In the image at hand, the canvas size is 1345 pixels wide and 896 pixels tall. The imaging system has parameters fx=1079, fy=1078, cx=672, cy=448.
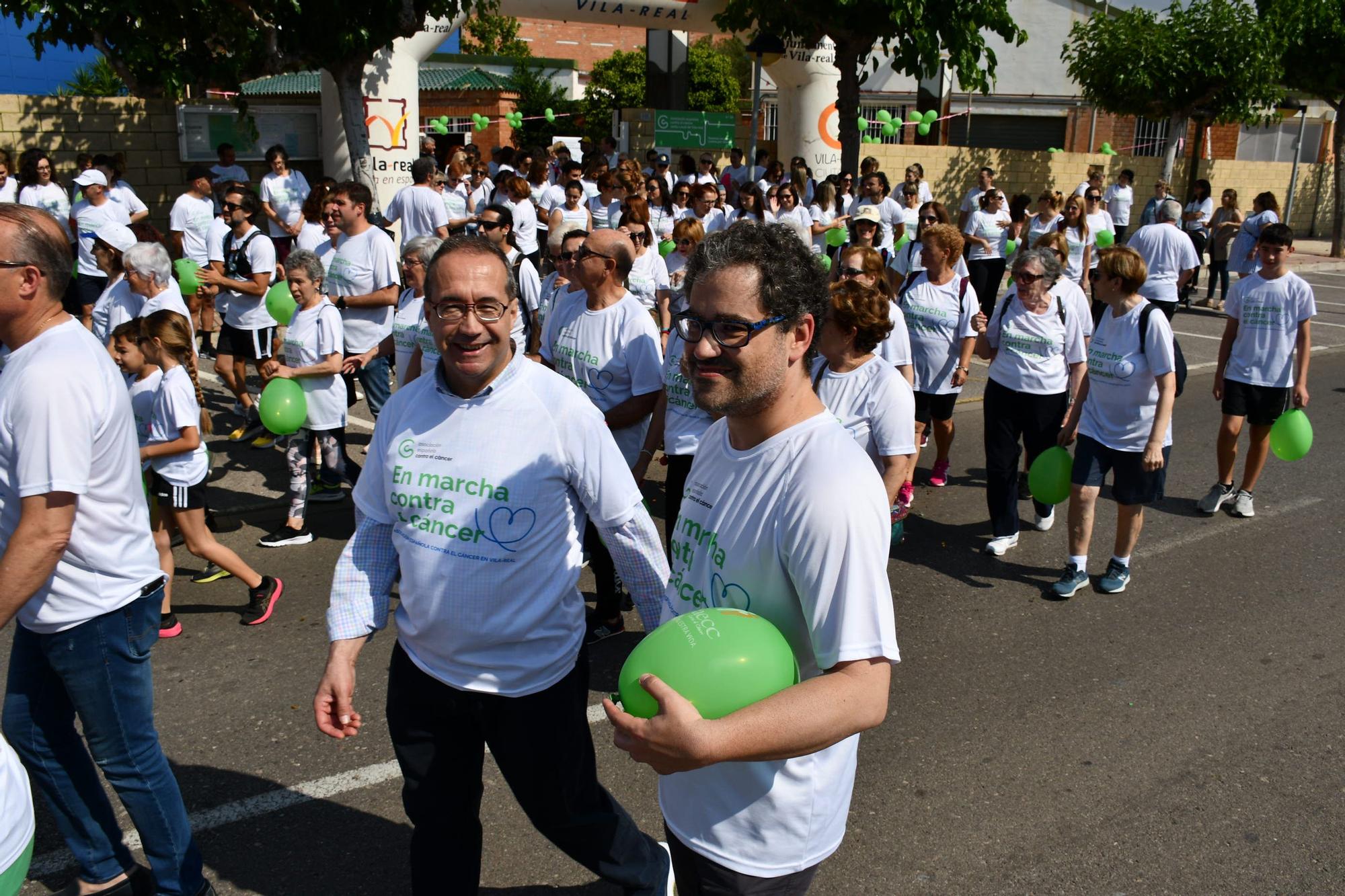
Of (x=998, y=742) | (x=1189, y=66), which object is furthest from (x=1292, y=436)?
(x=1189, y=66)

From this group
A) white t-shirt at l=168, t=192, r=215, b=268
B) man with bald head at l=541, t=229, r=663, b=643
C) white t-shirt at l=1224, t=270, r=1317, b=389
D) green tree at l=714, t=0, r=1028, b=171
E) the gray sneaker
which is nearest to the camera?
man with bald head at l=541, t=229, r=663, b=643

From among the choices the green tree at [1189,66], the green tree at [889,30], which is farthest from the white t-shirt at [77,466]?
the green tree at [1189,66]

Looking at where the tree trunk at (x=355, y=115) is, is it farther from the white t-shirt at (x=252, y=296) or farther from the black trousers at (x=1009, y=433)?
the black trousers at (x=1009, y=433)

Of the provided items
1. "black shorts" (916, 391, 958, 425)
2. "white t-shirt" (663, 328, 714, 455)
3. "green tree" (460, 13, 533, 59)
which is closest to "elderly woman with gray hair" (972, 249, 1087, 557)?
"black shorts" (916, 391, 958, 425)

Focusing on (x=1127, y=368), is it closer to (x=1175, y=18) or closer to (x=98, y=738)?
(x=98, y=738)

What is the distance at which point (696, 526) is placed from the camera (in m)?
2.24

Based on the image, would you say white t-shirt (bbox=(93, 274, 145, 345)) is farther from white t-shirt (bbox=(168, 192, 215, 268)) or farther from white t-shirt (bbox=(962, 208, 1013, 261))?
white t-shirt (bbox=(962, 208, 1013, 261))

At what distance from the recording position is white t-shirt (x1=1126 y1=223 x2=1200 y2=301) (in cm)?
1120

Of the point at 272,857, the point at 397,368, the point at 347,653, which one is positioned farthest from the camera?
the point at 397,368

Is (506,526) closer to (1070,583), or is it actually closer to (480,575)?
(480,575)

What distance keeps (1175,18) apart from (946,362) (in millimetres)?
18170

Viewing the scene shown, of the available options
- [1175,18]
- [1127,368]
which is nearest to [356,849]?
[1127,368]

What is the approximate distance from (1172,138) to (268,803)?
2237 cm

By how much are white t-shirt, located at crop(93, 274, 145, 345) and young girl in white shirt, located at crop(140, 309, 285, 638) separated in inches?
73.5
